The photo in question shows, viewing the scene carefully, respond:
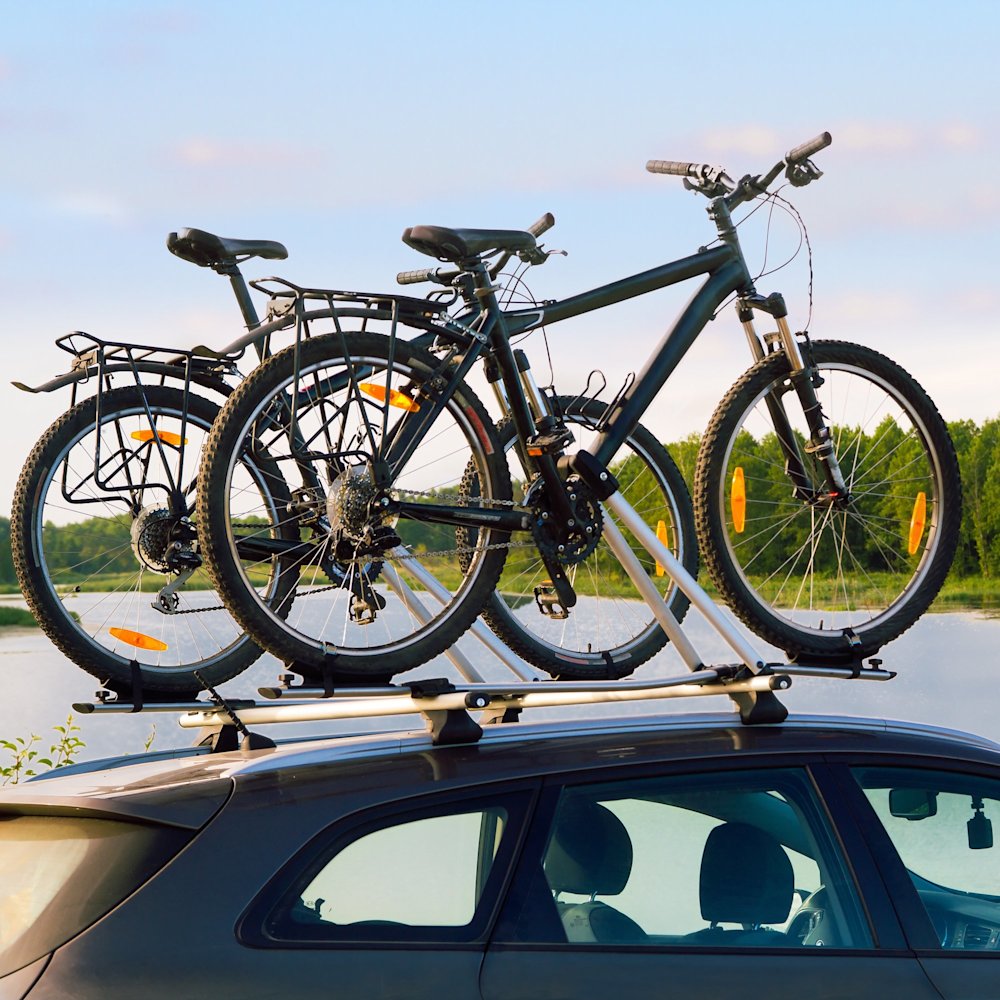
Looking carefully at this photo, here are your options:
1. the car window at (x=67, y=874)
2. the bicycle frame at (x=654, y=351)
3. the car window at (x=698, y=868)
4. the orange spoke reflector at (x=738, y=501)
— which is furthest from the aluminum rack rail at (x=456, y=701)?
the orange spoke reflector at (x=738, y=501)

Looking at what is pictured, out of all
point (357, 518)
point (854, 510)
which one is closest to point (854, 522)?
point (854, 510)

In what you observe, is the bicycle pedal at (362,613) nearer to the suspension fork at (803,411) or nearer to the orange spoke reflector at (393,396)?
the orange spoke reflector at (393,396)

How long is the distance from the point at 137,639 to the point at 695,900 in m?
1.87

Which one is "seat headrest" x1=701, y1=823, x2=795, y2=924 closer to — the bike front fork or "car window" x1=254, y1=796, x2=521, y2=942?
"car window" x1=254, y1=796, x2=521, y2=942

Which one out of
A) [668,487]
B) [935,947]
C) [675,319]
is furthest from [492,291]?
[935,947]

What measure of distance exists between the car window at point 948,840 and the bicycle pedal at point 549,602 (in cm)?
141

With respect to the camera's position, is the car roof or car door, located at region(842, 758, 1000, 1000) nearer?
the car roof

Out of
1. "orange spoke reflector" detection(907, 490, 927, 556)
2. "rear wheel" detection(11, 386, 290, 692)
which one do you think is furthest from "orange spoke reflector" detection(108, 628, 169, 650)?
"orange spoke reflector" detection(907, 490, 927, 556)

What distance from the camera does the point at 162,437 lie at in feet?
14.0

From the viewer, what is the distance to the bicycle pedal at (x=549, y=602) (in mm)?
4410

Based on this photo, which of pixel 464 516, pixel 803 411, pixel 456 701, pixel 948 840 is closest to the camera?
pixel 456 701

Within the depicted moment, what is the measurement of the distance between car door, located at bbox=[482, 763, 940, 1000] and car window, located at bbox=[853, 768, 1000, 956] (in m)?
0.17

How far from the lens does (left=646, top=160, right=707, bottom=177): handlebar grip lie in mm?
4844

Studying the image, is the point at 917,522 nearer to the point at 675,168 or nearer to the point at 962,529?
the point at 962,529
